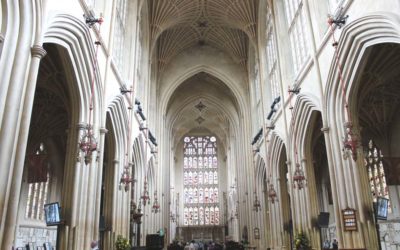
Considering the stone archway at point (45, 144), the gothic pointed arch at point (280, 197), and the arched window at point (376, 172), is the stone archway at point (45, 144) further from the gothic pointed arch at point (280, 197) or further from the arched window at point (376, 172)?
the arched window at point (376, 172)

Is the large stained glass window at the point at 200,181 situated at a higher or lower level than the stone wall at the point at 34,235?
higher

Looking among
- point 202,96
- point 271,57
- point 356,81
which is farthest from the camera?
point 202,96

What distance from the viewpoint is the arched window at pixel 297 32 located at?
48.6ft

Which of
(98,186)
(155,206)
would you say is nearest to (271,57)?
(155,206)

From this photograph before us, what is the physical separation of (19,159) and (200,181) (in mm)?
38662

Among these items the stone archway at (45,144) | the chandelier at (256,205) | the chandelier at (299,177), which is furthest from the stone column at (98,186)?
the chandelier at (256,205)

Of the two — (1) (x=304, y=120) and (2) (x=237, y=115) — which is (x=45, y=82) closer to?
(1) (x=304, y=120)

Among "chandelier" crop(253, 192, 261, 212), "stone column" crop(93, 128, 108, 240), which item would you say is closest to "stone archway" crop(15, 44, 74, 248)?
"stone column" crop(93, 128, 108, 240)

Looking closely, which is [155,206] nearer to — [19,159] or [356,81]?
[356,81]

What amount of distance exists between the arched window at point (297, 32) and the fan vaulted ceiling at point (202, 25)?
5.94 metres

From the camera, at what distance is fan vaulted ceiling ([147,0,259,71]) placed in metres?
22.5

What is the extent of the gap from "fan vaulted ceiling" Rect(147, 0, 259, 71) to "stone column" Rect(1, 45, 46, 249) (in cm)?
1582

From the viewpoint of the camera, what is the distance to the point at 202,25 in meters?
25.9

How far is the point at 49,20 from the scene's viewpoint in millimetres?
8234
